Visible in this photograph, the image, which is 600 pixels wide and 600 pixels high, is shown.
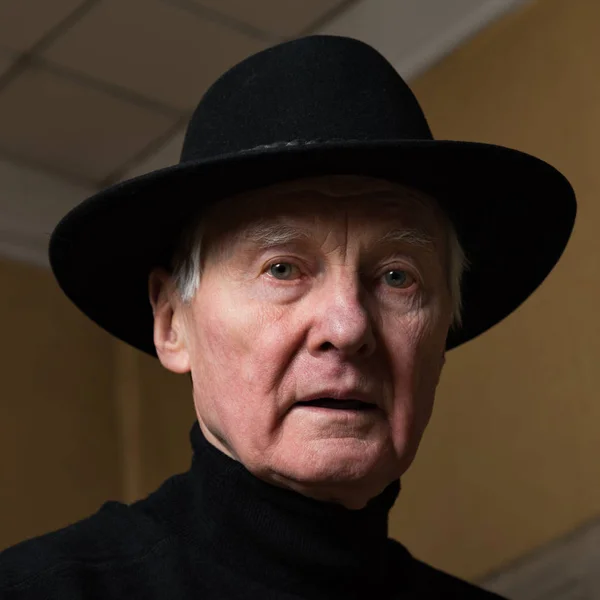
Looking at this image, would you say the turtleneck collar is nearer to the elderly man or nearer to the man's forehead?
the elderly man

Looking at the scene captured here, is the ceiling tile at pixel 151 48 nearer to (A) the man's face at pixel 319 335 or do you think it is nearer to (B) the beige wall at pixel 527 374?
(B) the beige wall at pixel 527 374

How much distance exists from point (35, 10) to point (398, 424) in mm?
1709

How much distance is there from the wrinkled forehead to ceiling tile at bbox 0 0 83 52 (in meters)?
1.51

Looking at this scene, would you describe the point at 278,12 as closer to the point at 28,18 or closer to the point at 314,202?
the point at 28,18

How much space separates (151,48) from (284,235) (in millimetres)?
1655

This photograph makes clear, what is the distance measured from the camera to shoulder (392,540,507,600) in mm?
1709

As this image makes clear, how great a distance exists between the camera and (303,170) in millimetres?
1500

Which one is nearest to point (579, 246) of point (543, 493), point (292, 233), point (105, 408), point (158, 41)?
point (543, 493)

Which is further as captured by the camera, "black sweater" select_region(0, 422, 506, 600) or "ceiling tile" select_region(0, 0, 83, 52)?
"ceiling tile" select_region(0, 0, 83, 52)

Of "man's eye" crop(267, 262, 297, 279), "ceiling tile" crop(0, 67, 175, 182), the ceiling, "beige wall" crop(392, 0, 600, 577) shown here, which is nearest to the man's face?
"man's eye" crop(267, 262, 297, 279)

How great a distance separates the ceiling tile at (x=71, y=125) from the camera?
3211 mm

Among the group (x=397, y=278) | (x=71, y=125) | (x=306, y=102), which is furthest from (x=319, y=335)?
(x=71, y=125)

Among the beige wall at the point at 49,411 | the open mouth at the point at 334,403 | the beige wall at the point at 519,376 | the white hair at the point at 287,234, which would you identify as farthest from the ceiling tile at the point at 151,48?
the open mouth at the point at 334,403

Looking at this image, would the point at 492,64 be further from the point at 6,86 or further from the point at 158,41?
the point at 6,86
